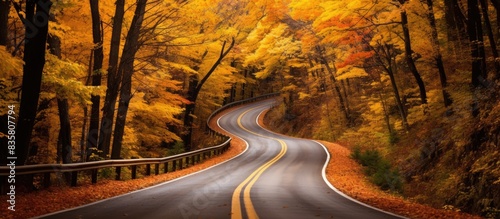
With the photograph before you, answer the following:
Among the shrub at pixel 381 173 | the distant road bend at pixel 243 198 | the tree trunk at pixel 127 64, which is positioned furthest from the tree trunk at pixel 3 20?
the shrub at pixel 381 173

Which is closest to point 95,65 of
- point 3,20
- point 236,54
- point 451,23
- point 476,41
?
point 3,20

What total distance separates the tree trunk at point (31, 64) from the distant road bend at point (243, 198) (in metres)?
2.71

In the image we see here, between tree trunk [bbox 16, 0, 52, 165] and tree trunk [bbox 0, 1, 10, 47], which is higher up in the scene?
tree trunk [bbox 0, 1, 10, 47]

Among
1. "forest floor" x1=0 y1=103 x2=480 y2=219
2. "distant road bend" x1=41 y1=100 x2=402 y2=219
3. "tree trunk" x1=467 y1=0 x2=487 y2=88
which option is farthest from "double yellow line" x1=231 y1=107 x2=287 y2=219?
"tree trunk" x1=467 y1=0 x2=487 y2=88

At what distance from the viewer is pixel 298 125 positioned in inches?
1836

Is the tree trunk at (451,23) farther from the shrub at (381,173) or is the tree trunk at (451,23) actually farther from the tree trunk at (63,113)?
the tree trunk at (63,113)

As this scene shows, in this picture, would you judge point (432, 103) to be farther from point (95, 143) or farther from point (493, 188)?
point (95, 143)

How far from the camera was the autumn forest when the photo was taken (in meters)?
11.0

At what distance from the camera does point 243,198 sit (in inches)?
390

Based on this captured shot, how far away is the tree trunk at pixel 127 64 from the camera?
1505 centimetres

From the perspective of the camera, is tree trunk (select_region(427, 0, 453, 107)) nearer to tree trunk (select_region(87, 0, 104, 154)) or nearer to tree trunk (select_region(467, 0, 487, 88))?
tree trunk (select_region(467, 0, 487, 88))

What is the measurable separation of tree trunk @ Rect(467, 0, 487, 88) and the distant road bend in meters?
7.31

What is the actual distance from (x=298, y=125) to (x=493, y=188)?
36768 millimetres

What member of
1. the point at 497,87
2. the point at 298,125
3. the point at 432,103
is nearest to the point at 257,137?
the point at 298,125
